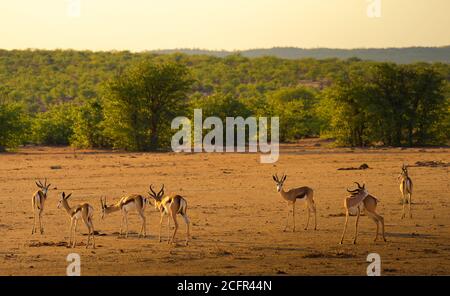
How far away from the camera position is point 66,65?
128 meters

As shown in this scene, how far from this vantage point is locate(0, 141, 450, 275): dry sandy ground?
555 inches

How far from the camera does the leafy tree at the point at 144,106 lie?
157 feet

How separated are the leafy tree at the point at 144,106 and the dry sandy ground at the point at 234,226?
46.0 feet

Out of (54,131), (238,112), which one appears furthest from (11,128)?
(238,112)

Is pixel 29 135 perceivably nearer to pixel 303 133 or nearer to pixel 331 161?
pixel 303 133

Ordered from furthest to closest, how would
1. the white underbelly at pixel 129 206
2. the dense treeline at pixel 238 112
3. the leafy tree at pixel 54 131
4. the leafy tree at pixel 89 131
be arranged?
1. the leafy tree at pixel 54 131
2. the leafy tree at pixel 89 131
3. the dense treeline at pixel 238 112
4. the white underbelly at pixel 129 206

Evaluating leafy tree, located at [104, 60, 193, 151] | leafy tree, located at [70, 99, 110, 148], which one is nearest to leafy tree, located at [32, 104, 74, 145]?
leafy tree, located at [70, 99, 110, 148]

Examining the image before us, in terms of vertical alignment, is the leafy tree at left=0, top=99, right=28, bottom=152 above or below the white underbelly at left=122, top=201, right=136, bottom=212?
above

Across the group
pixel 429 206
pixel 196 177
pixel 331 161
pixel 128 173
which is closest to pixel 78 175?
pixel 128 173

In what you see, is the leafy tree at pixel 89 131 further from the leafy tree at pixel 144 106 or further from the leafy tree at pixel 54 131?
the leafy tree at pixel 54 131

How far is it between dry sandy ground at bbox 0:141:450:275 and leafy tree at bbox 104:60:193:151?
46.0 feet

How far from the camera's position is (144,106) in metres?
48.9

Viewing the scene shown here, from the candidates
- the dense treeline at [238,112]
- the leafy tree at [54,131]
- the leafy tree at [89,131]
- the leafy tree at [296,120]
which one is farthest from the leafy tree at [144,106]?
the leafy tree at [296,120]

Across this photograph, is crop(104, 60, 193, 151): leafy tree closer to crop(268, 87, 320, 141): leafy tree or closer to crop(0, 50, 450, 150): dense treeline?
crop(0, 50, 450, 150): dense treeline
